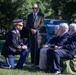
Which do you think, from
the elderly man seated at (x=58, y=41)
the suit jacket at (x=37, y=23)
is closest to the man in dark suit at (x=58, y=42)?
the elderly man seated at (x=58, y=41)

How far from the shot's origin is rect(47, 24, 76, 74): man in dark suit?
920 centimetres

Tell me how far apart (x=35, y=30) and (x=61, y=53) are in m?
1.87

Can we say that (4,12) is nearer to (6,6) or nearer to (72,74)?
(6,6)

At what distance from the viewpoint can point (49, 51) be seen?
9422 mm

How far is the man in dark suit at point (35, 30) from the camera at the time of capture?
10781 millimetres

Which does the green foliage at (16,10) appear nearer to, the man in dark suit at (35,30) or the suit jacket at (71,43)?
the man in dark suit at (35,30)

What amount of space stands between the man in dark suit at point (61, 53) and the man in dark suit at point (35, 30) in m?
1.29

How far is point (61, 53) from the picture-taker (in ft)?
30.3

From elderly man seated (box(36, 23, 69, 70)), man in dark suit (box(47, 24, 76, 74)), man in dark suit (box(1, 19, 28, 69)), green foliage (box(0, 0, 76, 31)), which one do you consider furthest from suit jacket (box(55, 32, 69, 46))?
green foliage (box(0, 0, 76, 31))

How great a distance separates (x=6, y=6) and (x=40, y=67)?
14704mm

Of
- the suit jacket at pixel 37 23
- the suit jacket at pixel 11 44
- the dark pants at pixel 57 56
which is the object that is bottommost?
the dark pants at pixel 57 56

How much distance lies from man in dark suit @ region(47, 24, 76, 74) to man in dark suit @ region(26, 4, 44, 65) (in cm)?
129

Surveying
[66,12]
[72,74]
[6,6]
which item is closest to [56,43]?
[72,74]

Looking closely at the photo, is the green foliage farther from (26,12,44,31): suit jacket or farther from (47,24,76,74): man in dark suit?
(47,24,76,74): man in dark suit
